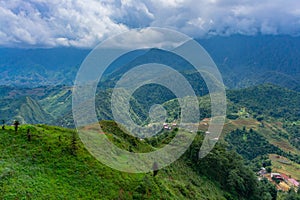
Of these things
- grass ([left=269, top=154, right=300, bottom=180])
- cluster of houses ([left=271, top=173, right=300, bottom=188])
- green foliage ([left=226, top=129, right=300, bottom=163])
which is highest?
green foliage ([left=226, top=129, right=300, bottom=163])

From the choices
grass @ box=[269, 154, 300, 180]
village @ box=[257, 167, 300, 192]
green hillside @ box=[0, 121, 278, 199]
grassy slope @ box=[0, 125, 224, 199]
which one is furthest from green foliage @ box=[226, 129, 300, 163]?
grassy slope @ box=[0, 125, 224, 199]

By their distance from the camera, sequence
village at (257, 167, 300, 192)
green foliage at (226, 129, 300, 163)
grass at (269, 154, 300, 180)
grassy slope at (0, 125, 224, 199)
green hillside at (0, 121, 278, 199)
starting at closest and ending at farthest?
grassy slope at (0, 125, 224, 199) < green hillside at (0, 121, 278, 199) < village at (257, 167, 300, 192) < grass at (269, 154, 300, 180) < green foliage at (226, 129, 300, 163)

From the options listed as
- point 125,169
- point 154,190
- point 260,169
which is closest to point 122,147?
point 125,169

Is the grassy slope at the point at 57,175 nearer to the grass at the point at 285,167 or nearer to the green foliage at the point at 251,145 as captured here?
the grass at the point at 285,167

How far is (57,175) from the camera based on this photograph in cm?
2830

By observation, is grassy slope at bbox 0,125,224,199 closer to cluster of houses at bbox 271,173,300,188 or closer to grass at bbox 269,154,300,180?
cluster of houses at bbox 271,173,300,188

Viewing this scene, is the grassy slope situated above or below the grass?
above

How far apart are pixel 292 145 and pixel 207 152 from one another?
139 metres

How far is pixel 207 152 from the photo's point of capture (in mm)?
58094

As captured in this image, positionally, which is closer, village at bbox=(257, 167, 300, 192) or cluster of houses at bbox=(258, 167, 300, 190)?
village at bbox=(257, 167, 300, 192)

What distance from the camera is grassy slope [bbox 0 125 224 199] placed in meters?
25.4

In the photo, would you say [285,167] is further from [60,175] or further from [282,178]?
[60,175]

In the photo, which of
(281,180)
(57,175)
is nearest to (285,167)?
(281,180)

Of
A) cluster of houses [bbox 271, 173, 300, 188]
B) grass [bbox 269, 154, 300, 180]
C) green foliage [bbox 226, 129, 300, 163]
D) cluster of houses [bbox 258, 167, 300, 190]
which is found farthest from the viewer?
green foliage [bbox 226, 129, 300, 163]
